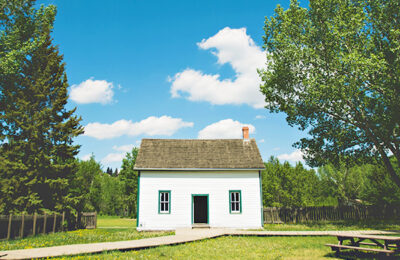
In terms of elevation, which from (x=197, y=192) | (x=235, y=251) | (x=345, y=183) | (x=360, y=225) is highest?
(x=345, y=183)

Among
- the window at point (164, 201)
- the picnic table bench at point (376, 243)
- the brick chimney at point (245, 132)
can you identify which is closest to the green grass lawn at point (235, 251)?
the picnic table bench at point (376, 243)

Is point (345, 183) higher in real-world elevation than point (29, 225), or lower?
higher

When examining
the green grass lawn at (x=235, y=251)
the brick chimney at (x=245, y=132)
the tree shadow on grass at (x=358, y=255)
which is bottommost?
the green grass lawn at (x=235, y=251)

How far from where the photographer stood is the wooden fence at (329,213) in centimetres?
2391

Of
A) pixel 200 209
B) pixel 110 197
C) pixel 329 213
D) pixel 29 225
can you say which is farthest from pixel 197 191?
pixel 110 197

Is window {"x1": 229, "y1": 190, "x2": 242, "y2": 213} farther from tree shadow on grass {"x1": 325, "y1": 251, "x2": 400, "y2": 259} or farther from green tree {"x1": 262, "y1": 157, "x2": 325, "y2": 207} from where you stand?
green tree {"x1": 262, "y1": 157, "x2": 325, "y2": 207}

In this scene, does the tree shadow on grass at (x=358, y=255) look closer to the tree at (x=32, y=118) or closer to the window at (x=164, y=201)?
the window at (x=164, y=201)

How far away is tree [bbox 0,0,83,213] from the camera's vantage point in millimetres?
20859

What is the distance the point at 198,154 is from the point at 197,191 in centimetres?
325

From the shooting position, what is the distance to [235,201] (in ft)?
68.2

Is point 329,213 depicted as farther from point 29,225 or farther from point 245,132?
point 29,225

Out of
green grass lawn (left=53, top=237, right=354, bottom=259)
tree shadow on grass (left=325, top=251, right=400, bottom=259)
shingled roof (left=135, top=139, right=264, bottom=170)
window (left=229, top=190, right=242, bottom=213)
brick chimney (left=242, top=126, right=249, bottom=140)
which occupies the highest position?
brick chimney (left=242, top=126, right=249, bottom=140)

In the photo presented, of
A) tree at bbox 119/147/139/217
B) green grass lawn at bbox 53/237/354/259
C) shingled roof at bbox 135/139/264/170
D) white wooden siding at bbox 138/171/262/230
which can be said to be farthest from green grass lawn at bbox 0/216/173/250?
tree at bbox 119/147/139/217

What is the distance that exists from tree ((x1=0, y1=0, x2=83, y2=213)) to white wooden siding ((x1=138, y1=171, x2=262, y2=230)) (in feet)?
23.4
